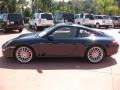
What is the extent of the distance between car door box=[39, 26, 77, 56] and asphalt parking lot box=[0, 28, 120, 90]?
0.38 meters

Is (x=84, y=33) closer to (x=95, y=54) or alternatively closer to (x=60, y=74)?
(x=95, y=54)

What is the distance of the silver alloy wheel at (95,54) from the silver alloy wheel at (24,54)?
1.98 meters

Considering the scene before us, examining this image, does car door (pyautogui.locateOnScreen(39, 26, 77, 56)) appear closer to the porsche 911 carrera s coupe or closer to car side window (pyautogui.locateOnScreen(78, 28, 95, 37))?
the porsche 911 carrera s coupe

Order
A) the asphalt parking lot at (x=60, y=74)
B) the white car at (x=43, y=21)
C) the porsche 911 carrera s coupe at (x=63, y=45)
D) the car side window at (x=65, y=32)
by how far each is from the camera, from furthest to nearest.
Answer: the white car at (x=43, y=21) → the car side window at (x=65, y=32) → the porsche 911 carrera s coupe at (x=63, y=45) → the asphalt parking lot at (x=60, y=74)

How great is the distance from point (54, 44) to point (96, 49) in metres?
1.45

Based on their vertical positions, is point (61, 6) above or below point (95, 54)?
above

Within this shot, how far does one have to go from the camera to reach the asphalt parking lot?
684cm

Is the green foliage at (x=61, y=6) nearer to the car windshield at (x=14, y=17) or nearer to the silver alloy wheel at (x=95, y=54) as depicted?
the car windshield at (x=14, y=17)

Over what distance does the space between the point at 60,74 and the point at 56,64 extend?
131 centimetres

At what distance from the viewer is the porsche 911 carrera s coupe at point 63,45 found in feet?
30.4

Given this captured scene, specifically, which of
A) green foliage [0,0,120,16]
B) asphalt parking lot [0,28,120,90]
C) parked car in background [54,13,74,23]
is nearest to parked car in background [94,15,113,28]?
parked car in background [54,13,74,23]

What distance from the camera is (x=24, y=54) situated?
9289 millimetres

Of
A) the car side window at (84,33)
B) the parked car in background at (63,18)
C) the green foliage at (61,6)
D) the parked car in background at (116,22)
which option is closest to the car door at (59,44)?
the car side window at (84,33)

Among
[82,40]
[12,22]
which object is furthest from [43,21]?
[82,40]
